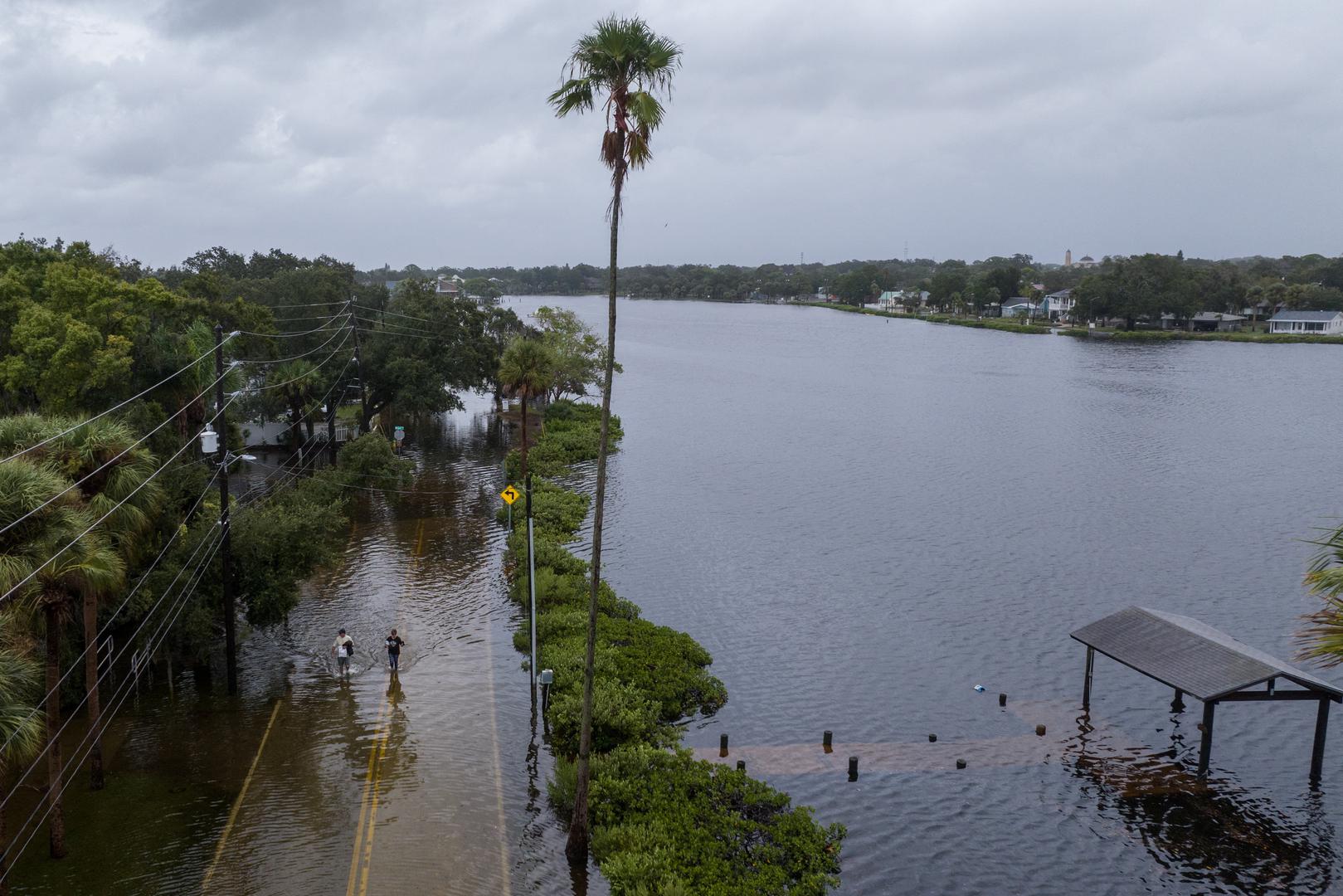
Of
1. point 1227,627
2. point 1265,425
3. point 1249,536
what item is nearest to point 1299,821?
point 1227,627

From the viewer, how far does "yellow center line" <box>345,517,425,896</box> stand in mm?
16516

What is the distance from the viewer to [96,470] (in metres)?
17.1

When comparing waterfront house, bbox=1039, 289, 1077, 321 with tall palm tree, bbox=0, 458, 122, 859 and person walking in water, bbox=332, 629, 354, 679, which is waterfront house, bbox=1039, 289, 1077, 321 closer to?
person walking in water, bbox=332, 629, 354, 679

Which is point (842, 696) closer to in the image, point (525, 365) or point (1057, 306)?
point (525, 365)

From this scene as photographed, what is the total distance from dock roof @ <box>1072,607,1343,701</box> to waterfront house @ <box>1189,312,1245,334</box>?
156m

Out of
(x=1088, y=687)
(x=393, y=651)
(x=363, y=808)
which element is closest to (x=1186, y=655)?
(x=1088, y=687)

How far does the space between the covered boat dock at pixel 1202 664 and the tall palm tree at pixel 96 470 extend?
22402mm

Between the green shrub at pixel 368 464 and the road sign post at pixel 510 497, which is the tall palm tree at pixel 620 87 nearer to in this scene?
the road sign post at pixel 510 497

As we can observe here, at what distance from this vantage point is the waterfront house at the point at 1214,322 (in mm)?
161750

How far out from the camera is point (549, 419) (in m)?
67.6

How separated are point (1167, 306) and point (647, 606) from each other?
147164 mm

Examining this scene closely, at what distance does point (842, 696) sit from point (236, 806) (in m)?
15.7

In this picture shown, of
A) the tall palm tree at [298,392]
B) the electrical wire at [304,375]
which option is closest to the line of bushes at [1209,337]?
the electrical wire at [304,375]

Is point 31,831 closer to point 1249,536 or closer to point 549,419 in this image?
point 1249,536
